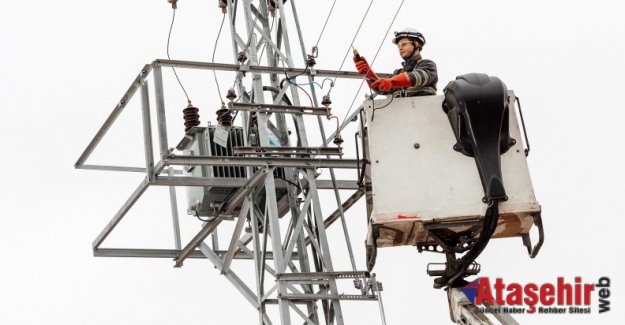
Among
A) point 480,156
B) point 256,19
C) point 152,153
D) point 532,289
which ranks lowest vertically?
point 532,289

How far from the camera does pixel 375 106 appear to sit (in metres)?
16.4

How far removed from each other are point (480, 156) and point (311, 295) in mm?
3392

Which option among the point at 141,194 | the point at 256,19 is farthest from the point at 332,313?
the point at 256,19

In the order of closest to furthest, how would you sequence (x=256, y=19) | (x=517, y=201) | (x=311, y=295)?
(x=517, y=201) → (x=311, y=295) → (x=256, y=19)

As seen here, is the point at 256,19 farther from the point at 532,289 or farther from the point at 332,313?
the point at 532,289

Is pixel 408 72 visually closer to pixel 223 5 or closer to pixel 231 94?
pixel 231 94

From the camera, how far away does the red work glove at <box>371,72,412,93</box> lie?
1664 centimetres

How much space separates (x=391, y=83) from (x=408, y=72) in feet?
1.27

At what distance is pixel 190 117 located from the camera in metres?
20.5

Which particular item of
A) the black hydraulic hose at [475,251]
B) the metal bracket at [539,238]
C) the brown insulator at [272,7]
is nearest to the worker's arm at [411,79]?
the black hydraulic hose at [475,251]

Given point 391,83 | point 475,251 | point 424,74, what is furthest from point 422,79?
point 475,251

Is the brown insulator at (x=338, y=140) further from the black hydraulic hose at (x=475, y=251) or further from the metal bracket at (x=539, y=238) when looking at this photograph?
the metal bracket at (x=539, y=238)

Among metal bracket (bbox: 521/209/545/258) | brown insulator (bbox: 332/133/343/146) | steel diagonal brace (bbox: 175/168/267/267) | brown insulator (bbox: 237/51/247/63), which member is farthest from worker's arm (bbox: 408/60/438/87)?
brown insulator (bbox: 237/51/247/63)

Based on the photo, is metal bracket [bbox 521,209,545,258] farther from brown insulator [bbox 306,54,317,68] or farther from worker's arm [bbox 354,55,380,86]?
brown insulator [bbox 306,54,317,68]
